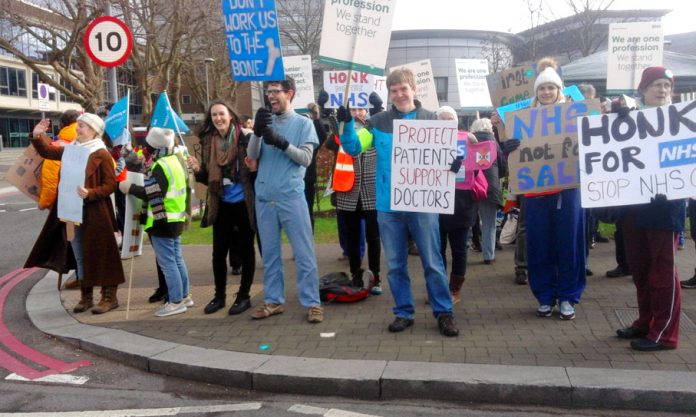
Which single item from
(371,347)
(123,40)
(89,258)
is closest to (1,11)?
(123,40)

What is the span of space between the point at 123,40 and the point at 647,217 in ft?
21.4

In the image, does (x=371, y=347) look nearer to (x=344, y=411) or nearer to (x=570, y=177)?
(x=344, y=411)

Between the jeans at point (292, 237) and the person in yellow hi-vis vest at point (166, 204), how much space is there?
83 centimetres

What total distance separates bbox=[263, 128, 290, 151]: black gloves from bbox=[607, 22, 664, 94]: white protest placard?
583 cm

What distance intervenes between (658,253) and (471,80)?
7588 mm

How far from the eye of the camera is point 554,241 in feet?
17.3

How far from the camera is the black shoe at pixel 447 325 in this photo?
4910mm

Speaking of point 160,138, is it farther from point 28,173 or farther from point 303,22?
point 303,22

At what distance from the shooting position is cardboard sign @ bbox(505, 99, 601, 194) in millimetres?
5043

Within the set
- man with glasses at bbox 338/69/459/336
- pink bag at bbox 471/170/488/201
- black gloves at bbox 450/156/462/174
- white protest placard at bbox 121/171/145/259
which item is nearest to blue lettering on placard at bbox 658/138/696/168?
black gloves at bbox 450/156/462/174

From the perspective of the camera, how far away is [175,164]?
19.0ft

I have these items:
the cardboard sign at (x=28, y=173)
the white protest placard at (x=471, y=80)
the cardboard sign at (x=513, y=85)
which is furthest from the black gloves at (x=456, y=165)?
the white protest placard at (x=471, y=80)

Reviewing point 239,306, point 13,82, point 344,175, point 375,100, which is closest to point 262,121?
point 375,100

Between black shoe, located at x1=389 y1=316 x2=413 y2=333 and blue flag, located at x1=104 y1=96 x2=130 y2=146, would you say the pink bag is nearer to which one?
black shoe, located at x1=389 y1=316 x2=413 y2=333
